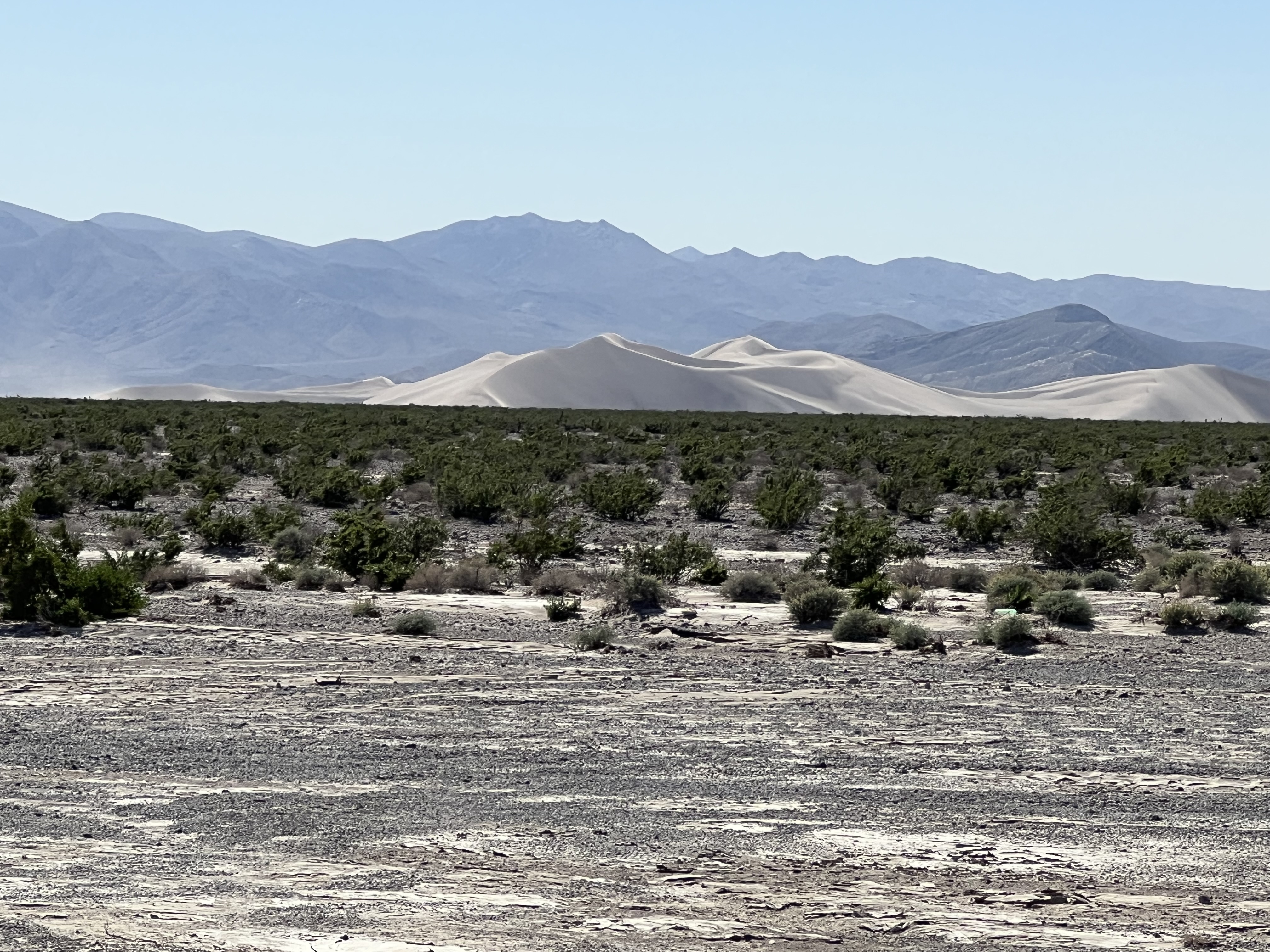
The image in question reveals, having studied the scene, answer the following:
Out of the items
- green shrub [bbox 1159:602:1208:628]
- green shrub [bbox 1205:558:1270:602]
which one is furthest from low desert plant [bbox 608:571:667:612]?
green shrub [bbox 1205:558:1270:602]

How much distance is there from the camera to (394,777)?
8.27m

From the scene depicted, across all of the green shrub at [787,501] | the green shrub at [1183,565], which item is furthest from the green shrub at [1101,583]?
the green shrub at [787,501]

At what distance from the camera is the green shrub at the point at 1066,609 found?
562 inches

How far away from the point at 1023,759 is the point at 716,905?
336 centimetres

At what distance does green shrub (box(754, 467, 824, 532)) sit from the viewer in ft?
75.8

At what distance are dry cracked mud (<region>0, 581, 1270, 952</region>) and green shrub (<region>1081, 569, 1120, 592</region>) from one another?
361cm

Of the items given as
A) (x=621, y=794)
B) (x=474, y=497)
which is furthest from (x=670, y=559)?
(x=621, y=794)

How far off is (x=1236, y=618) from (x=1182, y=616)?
48 cm

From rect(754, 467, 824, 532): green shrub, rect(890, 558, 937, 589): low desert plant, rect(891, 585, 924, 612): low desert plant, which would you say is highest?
rect(754, 467, 824, 532): green shrub

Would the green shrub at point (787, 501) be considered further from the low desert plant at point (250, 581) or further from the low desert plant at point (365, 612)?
the low desert plant at point (365, 612)

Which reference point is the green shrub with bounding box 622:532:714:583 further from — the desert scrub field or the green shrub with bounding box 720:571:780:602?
the green shrub with bounding box 720:571:780:602

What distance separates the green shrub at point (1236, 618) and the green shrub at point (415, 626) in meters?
7.42

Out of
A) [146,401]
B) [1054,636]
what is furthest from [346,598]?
[146,401]

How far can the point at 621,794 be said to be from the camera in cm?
793
